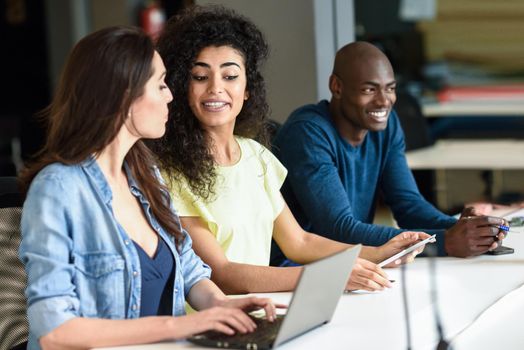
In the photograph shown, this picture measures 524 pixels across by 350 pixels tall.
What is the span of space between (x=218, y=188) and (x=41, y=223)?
771mm

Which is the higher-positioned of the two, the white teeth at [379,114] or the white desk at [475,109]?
the white teeth at [379,114]

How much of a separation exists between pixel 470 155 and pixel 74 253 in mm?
3525

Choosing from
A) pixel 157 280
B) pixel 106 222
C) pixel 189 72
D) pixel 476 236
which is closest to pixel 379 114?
pixel 476 236

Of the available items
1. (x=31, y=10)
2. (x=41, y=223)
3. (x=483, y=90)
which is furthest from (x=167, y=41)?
(x=31, y=10)

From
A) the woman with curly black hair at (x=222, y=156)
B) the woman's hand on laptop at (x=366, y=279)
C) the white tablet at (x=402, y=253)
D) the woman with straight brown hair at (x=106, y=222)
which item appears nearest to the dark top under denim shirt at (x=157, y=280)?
the woman with straight brown hair at (x=106, y=222)

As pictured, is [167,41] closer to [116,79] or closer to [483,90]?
[116,79]

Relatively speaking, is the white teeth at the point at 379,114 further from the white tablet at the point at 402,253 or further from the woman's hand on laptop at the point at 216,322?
the woman's hand on laptop at the point at 216,322

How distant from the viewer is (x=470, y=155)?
5.18 metres

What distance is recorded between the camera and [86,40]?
2051mm

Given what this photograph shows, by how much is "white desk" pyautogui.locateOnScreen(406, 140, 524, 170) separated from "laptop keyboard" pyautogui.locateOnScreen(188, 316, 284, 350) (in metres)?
2.96

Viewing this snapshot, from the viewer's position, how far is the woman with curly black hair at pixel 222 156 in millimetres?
2557

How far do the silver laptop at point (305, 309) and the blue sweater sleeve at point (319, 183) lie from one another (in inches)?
35.3

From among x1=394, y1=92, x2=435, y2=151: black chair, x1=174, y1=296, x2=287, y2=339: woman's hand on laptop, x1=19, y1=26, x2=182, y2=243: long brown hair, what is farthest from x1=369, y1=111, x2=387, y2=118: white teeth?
x1=394, y1=92, x2=435, y2=151: black chair

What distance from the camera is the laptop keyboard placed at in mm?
1864
